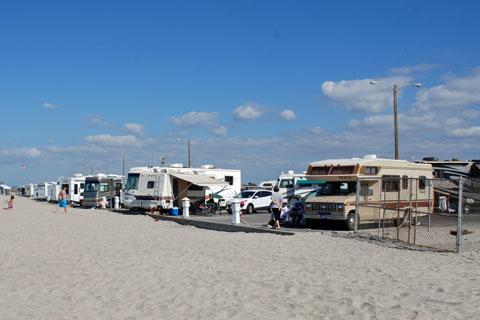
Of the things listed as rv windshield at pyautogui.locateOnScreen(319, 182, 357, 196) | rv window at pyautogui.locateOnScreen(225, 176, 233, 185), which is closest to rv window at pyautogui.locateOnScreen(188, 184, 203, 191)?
rv window at pyautogui.locateOnScreen(225, 176, 233, 185)

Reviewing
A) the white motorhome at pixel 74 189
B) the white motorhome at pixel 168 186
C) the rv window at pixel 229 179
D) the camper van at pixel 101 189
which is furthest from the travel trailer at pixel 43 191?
the rv window at pixel 229 179

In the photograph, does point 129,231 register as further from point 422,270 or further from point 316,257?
point 422,270

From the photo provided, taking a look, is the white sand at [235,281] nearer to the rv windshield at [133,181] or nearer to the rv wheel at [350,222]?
the rv wheel at [350,222]

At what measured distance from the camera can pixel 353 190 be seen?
56.6 feet

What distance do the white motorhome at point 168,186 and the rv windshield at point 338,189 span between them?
9.78 m

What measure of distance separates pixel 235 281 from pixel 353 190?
926 centimetres

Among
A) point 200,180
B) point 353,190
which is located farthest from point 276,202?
point 200,180

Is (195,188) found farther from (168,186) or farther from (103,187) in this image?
(103,187)

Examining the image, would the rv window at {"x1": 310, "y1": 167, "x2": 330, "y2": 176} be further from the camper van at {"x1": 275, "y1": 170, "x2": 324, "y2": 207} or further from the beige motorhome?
the camper van at {"x1": 275, "y1": 170, "x2": 324, "y2": 207}

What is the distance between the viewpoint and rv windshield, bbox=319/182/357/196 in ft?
56.9

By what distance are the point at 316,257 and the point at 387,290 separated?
364 cm

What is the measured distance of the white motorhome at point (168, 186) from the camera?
2766cm

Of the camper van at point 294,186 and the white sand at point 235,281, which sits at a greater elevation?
the camper van at point 294,186

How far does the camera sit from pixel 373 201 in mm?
16641
